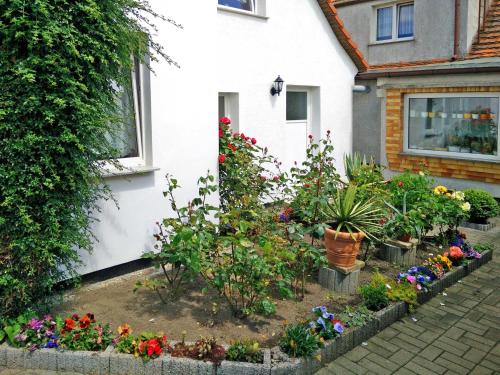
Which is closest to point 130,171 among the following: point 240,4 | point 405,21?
point 240,4

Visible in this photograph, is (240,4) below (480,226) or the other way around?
the other way around

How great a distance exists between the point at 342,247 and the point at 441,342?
1.47 metres

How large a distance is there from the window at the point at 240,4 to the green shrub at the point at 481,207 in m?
5.64

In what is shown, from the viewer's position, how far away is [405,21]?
13.7m

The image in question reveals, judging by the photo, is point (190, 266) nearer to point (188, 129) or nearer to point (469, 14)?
point (188, 129)

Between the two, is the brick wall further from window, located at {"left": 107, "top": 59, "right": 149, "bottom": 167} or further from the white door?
window, located at {"left": 107, "top": 59, "right": 149, "bottom": 167}

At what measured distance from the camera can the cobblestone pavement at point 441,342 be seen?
432 cm

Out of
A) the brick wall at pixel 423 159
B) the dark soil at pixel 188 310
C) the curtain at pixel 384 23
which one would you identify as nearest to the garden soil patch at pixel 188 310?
the dark soil at pixel 188 310

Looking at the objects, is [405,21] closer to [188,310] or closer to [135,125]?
[135,125]

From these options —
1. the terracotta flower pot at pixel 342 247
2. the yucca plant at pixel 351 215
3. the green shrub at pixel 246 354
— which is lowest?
the green shrub at pixel 246 354

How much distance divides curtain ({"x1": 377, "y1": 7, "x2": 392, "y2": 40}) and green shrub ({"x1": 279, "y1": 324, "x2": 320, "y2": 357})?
1211cm

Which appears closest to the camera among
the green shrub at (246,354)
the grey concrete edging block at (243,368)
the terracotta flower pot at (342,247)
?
the grey concrete edging block at (243,368)

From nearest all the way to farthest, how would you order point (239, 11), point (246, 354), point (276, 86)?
point (246, 354), point (239, 11), point (276, 86)

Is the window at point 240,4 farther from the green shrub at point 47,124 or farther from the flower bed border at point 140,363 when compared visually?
the flower bed border at point 140,363
